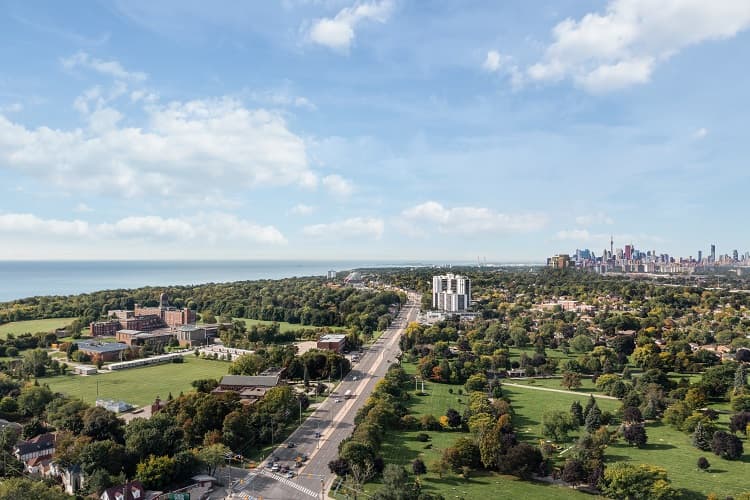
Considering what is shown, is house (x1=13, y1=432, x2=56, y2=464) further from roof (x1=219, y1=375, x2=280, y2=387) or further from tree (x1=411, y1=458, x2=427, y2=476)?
tree (x1=411, y1=458, x2=427, y2=476)

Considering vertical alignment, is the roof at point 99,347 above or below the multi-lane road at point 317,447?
above

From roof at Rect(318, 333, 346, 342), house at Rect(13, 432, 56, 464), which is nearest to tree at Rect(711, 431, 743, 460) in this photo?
house at Rect(13, 432, 56, 464)

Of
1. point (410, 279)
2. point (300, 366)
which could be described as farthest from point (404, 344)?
point (410, 279)

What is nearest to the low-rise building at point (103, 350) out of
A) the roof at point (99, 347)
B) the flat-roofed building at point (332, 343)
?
the roof at point (99, 347)

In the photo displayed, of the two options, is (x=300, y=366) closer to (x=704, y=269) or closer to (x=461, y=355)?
(x=461, y=355)

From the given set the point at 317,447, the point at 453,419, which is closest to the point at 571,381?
the point at 453,419

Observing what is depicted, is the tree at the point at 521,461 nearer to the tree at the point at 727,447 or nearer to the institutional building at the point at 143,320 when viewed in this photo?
the tree at the point at 727,447
